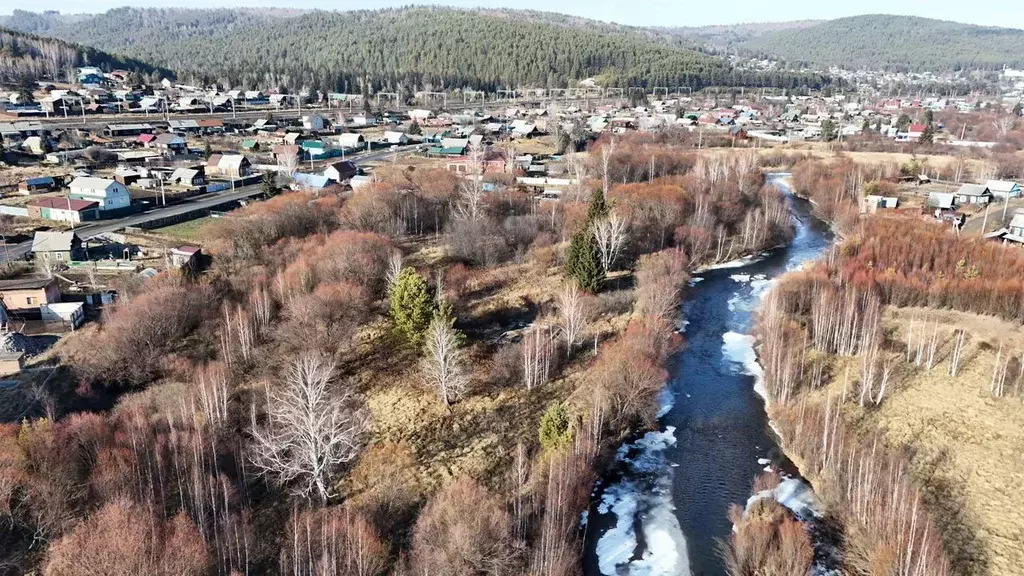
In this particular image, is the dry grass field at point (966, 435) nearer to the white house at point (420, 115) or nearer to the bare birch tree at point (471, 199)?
the bare birch tree at point (471, 199)

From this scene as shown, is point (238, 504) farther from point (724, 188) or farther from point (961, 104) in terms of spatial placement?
point (961, 104)

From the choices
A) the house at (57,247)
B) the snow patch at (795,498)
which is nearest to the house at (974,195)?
the snow patch at (795,498)

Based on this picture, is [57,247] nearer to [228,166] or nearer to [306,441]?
[228,166]

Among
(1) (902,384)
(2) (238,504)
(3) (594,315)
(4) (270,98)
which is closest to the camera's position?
(2) (238,504)

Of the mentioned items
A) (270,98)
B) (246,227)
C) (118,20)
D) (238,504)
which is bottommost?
(238,504)

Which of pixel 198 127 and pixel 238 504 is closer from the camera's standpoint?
pixel 238 504

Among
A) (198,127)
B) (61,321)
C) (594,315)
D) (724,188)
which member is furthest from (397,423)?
(198,127)

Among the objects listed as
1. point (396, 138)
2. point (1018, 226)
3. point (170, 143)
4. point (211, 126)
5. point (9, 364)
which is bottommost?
point (9, 364)

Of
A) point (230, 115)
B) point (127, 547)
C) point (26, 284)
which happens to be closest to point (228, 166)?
point (26, 284)
